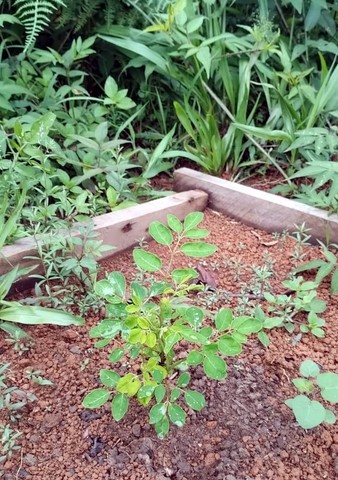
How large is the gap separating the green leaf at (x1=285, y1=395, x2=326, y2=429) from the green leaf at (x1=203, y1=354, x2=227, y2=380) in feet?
0.55

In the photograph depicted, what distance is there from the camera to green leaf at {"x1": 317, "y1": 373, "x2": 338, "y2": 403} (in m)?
1.06

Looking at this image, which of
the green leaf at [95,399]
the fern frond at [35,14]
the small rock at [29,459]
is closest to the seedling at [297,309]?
the green leaf at [95,399]

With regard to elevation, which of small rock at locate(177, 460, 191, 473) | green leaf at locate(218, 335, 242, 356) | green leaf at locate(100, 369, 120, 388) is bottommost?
small rock at locate(177, 460, 191, 473)

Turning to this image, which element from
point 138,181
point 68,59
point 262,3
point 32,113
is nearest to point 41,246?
point 138,181

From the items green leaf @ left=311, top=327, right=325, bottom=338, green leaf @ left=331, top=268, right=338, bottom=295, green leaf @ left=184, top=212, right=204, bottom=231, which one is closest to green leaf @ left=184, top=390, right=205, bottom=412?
green leaf @ left=184, top=212, right=204, bottom=231

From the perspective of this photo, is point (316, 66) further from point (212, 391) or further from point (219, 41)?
point (212, 391)

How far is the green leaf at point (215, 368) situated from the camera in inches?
39.3

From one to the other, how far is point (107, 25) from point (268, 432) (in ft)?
5.53

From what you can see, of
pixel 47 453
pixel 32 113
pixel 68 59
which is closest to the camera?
pixel 47 453

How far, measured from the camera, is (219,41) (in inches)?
85.8

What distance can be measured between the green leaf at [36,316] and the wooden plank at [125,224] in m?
0.16

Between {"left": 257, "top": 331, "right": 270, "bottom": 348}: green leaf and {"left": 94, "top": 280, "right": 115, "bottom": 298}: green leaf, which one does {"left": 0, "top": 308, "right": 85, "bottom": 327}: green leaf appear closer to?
{"left": 94, "top": 280, "right": 115, "bottom": 298}: green leaf

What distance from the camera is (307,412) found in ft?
3.46

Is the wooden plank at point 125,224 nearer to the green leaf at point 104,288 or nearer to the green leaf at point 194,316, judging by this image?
the green leaf at point 104,288
